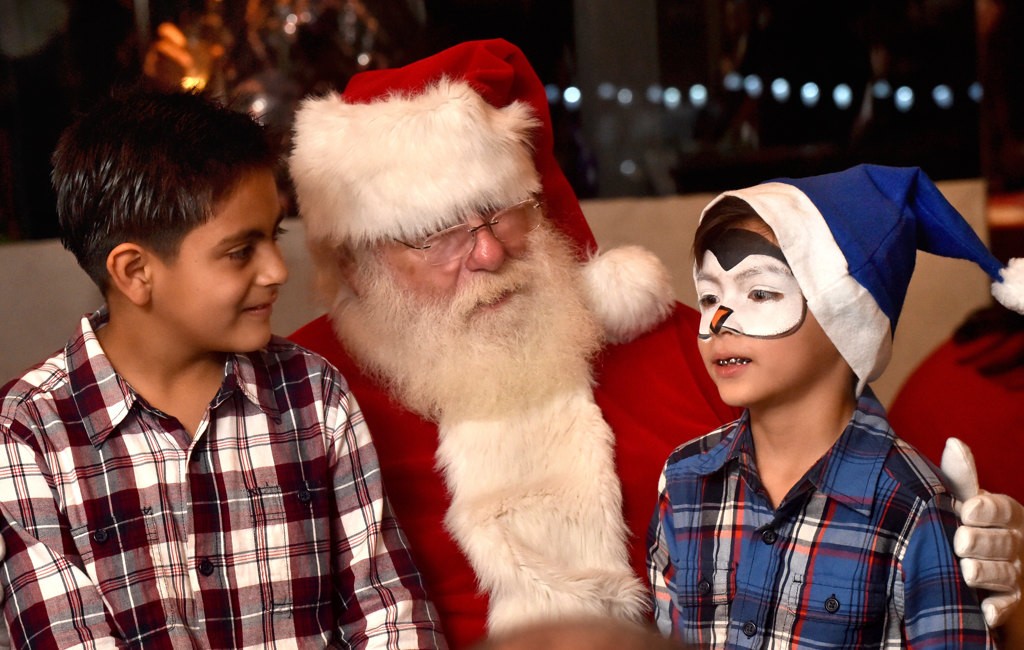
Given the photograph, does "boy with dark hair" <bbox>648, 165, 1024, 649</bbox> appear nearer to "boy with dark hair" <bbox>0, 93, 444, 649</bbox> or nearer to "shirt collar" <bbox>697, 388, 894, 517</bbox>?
"shirt collar" <bbox>697, 388, 894, 517</bbox>

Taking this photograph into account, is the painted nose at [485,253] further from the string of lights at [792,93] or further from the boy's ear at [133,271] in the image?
the string of lights at [792,93]

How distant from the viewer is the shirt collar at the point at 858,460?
154 centimetres

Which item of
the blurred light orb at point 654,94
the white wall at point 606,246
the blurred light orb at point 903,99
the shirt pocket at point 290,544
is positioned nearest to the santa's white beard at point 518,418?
the shirt pocket at point 290,544

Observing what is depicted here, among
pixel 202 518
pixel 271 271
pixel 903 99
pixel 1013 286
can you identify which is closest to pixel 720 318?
pixel 1013 286

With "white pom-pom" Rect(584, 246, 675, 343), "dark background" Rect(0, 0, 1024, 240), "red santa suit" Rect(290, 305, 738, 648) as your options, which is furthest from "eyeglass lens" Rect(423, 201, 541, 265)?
"dark background" Rect(0, 0, 1024, 240)

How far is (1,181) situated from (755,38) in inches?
85.9

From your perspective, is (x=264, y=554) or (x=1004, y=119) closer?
(x=264, y=554)

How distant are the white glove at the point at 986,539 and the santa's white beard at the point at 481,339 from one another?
781 millimetres

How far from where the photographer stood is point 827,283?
60.6 inches

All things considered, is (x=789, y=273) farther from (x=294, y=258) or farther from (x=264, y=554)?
(x=294, y=258)

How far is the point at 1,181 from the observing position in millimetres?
2891

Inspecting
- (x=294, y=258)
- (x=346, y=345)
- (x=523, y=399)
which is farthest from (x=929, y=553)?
(x=294, y=258)

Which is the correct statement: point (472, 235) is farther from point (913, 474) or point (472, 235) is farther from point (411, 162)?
point (913, 474)

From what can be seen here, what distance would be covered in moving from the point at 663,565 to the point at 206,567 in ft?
2.33
